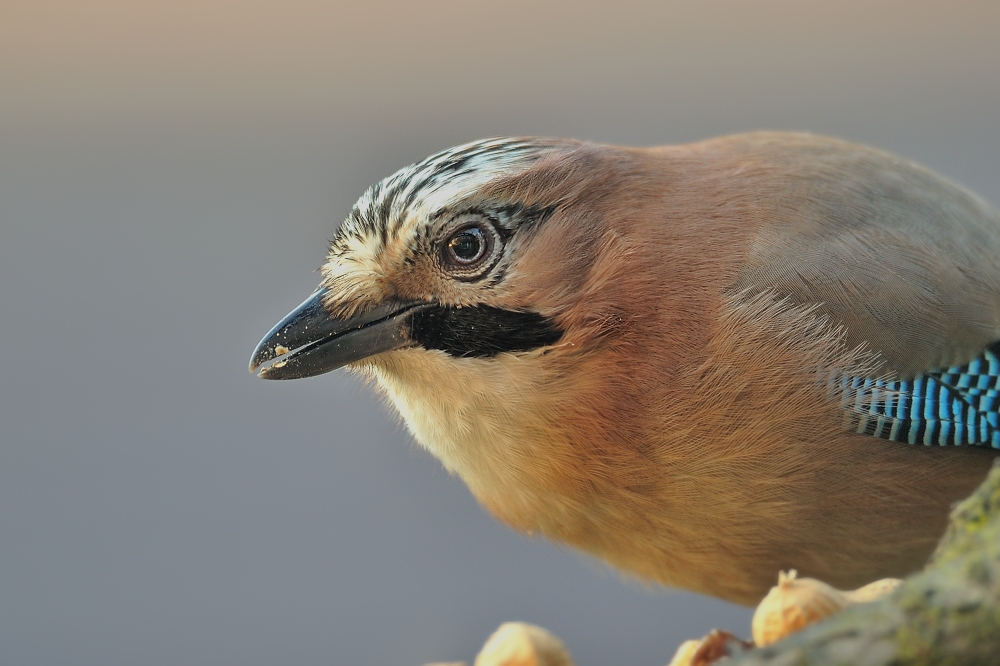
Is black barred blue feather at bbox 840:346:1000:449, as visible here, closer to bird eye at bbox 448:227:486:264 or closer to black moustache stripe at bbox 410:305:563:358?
black moustache stripe at bbox 410:305:563:358

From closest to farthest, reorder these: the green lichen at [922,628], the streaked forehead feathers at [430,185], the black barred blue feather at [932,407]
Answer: the green lichen at [922,628] → the black barred blue feather at [932,407] → the streaked forehead feathers at [430,185]

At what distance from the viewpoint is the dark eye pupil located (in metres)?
1.98

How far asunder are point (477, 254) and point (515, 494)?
1.61 ft

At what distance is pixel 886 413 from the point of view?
1.89 meters

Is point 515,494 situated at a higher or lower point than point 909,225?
lower

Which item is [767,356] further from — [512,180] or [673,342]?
[512,180]

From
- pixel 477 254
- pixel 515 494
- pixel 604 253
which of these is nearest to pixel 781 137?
pixel 604 253

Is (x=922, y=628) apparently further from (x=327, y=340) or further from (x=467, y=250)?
(x=327, y=340)

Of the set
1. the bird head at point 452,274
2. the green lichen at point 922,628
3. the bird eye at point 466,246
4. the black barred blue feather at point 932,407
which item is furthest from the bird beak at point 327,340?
the green lichen at point 922,628

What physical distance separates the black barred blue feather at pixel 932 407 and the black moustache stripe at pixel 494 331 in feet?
1.86

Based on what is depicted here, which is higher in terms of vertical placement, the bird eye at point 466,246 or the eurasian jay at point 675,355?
the bird eye at point 466,246

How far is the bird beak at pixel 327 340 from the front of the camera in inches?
78.1

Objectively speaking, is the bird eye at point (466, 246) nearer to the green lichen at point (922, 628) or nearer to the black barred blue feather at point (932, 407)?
the black barred blue feather at point (932, 407)

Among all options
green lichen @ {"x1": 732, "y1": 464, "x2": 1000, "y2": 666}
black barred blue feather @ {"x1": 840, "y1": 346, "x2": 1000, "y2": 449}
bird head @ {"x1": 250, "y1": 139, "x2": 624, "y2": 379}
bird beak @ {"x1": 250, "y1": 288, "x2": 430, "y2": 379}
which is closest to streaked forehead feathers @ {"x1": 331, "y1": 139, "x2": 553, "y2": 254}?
bird head @ {"x1": 250, "y1": 139, "x2": 624, "y2": 379}
